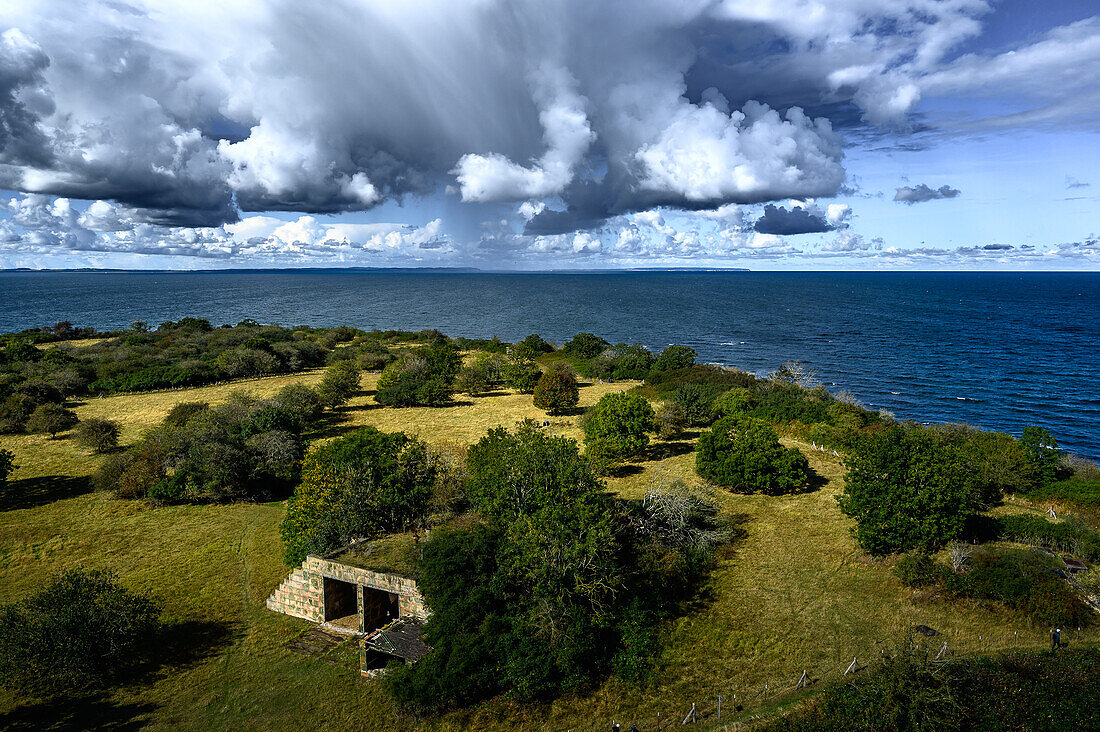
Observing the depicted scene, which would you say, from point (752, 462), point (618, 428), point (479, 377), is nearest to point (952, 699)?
point (752, 462)

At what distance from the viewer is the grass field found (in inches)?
690

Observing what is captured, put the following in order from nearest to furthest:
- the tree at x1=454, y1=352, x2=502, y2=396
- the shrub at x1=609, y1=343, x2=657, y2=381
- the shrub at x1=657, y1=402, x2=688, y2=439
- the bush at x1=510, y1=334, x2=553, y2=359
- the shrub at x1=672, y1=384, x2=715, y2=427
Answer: the shrub at x1=657, y1=402, x2=688, y2=439 → the shrub at x1=672, y1=384, x2=715, y2=427 → the tree at x1=454, y1=352, x2=502, y2=396 → the shrub at x1=609, y1=343, x2=657, y2=381 → the bush at x1=510, y1=334, x2=553, y2=359

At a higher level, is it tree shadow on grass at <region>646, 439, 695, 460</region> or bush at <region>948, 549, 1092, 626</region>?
bush at <region>948, 549, 1092, 626</region>

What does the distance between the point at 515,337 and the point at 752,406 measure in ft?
248

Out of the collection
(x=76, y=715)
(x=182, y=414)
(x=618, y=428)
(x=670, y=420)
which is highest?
(x=618, y=428)

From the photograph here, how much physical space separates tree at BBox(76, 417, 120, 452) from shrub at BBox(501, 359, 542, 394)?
35426 mm

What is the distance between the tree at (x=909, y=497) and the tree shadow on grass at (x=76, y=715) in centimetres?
2835

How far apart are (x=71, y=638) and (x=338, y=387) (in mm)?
38256

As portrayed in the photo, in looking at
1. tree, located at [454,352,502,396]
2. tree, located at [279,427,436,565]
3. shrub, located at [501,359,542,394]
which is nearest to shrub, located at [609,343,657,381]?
shrub, located at [501,359,542,394]

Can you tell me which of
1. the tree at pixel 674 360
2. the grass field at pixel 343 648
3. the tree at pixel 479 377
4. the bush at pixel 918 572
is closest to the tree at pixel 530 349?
the tree at pixel 479 377

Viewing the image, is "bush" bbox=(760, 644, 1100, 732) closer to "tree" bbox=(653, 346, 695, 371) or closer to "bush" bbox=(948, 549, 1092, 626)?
"bush" bbox=(948, 549, 1092, 626)

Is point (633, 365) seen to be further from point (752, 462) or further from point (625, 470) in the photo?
point (752, 462)

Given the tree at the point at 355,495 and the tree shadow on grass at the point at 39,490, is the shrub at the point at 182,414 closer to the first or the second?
the tree shadow on grass at the point at 39,490

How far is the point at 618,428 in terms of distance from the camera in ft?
124
